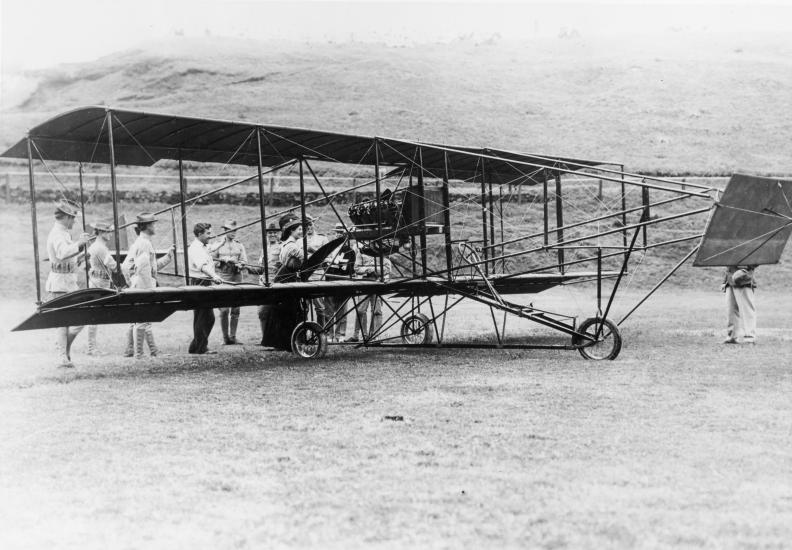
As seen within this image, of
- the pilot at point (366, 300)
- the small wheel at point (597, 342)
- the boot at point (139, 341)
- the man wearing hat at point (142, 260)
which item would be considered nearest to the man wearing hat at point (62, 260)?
the man wearing hat at point (142, 260)

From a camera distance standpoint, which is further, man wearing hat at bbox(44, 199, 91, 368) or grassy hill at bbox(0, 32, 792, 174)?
grassy hill at bbox(0, 32, 792, 174)

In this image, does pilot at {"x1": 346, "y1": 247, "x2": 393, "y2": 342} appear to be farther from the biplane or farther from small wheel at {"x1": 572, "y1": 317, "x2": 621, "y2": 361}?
small wheel at {"x1": 572, "y1": 317, "x2": 621, "y2": 361}

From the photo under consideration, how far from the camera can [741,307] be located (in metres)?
12.8

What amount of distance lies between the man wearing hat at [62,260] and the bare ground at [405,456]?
67 cm

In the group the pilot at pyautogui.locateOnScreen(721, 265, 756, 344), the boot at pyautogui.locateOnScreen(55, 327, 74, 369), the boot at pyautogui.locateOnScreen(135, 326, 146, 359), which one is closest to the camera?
the boot at pyautogui.locateOnScreen(55, 327, 74, 369)

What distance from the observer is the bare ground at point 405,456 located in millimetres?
4301

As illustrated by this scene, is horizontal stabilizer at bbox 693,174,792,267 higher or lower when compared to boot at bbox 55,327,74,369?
higher

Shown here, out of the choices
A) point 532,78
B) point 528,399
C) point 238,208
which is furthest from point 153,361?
point 532,78

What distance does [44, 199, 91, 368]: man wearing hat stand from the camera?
35.8ft

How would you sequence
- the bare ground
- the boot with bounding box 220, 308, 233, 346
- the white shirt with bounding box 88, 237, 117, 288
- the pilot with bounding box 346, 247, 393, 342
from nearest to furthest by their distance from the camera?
the bare ground < the white shirt with bounding box 88, 237, 117, 288 < the pilot with bounding box 346, 247, 393, 342 < the boot with bounding box 220, 308, 233, 346

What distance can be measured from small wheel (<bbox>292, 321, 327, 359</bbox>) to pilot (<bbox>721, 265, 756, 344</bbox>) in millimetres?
6353

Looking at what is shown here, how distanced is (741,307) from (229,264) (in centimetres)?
868

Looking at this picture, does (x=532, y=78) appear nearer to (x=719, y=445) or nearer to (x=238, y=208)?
(x=238, y=208)

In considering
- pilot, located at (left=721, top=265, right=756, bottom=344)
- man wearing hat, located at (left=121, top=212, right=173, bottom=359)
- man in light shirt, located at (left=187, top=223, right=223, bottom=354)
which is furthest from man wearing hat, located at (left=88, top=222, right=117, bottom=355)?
pilot, located at (left=721, top=265, right=756, bottom=344)
